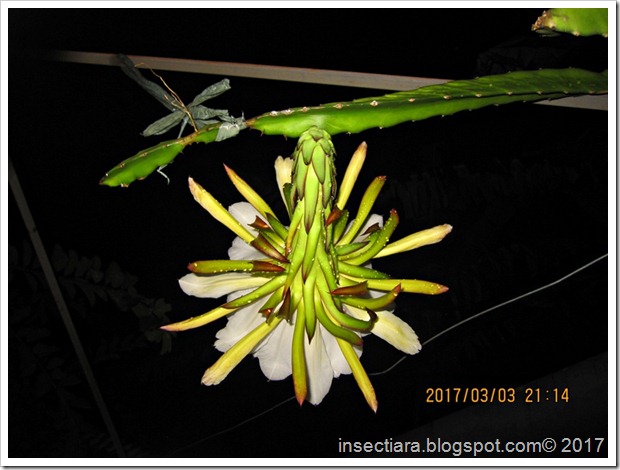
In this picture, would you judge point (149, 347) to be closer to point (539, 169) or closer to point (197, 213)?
point (197, 213)

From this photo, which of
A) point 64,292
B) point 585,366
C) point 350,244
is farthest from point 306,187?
point 64,292

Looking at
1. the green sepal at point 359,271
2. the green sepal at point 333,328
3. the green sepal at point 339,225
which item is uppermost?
the green sepal at point 339,225

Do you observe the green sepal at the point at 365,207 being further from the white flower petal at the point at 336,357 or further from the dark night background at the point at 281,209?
the dark night background at the point at 281,209

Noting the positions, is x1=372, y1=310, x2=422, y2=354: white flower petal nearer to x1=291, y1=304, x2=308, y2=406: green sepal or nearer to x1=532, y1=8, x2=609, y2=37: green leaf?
x1=291, y1=304, x2=308, y2=406: green sepal

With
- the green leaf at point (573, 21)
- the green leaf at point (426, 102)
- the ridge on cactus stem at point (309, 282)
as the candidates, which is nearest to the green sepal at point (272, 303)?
the ridge on cactus stem at point (309, 282)

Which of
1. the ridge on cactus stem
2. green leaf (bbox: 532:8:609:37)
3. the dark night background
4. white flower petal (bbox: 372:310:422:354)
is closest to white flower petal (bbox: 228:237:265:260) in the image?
the ridge on cactus stem

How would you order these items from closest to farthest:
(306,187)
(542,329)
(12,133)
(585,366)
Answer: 1. (306,187)
2. (585,366)
3. (12,133)
4. (542,329)
